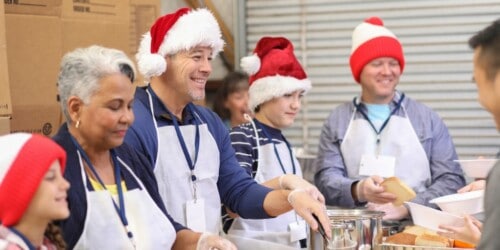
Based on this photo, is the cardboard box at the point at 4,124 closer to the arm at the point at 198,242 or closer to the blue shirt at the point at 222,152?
the blue shirt at the point at 222,152

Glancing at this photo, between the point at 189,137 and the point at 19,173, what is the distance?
1.01 m

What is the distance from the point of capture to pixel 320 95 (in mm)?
4375

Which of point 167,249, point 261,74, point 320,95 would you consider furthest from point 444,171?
point 167,249

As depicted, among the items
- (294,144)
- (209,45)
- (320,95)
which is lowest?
(294,144)

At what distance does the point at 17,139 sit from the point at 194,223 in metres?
0.95

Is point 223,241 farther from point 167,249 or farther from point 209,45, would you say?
point 209,45

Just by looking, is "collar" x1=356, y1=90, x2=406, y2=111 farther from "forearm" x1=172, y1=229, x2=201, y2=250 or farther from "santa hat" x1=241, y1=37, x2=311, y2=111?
"forearm" x1=172, y1=229, x2=201, y2=250

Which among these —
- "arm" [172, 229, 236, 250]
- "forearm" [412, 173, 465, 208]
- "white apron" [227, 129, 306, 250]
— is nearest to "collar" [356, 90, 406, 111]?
"forearm" [412, 173, 465, 208]

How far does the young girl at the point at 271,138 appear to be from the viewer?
2.90 metres

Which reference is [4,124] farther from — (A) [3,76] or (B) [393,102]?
(B) [393,102]

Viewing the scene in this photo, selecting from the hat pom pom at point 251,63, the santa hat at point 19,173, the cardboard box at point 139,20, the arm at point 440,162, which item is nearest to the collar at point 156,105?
the cardboard box at point 139,20

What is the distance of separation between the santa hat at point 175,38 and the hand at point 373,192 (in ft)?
2.63

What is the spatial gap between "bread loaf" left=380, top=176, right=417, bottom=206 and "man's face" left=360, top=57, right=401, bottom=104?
613mm

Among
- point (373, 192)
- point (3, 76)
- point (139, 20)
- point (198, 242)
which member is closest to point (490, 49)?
point (198, 242)
